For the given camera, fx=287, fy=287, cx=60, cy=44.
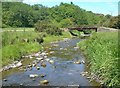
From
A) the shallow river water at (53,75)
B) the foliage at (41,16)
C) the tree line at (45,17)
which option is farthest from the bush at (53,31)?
the shallow river water at (53,75)

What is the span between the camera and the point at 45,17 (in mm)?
77750

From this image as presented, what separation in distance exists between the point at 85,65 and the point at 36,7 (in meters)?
76.0

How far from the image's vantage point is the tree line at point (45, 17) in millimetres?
61306

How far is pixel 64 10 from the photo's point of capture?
283 ft

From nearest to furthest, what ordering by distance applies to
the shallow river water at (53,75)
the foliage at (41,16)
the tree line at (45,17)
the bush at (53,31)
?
the shallow river water at (53,75) → the bush at (53,31) → the tree line at (45,17) → the foliage at (41,16)

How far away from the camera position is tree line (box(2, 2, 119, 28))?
2414 inches

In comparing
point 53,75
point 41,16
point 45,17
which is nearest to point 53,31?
point 41,16

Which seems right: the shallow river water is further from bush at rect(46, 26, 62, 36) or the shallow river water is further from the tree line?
bush at rect(46, 26, 62, 36)

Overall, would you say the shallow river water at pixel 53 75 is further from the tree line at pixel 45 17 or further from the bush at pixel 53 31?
the bush at pixel 53 31

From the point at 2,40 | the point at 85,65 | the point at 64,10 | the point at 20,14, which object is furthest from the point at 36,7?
the point at 85,65

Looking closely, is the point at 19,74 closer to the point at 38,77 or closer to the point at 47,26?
the point at 38,77

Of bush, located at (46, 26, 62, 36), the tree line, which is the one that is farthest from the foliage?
bush, located at (46, 26, 62, 36)

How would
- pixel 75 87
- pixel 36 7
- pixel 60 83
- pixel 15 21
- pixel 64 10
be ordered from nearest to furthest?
pixel 75 87, pixel 60 83, pixel 15 21, pixel 64 10, pixel 36 7

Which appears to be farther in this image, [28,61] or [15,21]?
[15,21]
